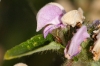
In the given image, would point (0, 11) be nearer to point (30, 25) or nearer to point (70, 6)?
point (30, 25)

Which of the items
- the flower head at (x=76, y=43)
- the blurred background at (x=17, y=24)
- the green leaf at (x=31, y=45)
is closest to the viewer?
the flower head at (x=76, y=43)

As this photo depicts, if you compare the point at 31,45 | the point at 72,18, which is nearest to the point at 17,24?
the point at 31,45

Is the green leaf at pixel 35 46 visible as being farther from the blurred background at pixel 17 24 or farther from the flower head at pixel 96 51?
the blurred background at pixel 17 24

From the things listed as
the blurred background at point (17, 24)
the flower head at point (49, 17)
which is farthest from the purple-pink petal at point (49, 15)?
the blurred background at point (17, 24)

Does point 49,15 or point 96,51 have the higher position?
point 49,15

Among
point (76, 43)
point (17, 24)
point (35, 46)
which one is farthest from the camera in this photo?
point (17, 24)

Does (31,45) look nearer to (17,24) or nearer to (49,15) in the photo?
(49,15)
